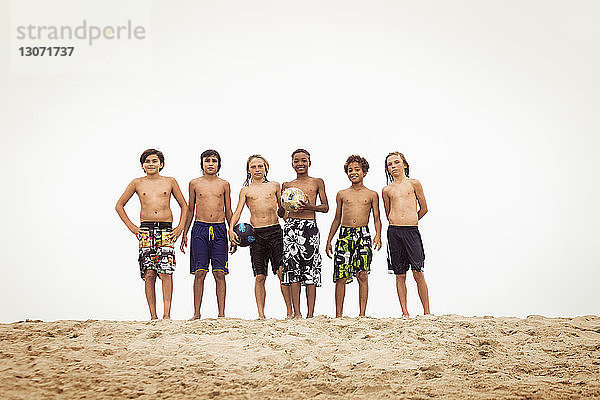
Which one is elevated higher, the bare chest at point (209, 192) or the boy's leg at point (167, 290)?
the bare chest at point (209, 192)

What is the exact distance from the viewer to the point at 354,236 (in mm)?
6422

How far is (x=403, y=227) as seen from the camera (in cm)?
643

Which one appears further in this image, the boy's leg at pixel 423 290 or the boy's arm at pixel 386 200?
the boy's arm at pixel 386 200

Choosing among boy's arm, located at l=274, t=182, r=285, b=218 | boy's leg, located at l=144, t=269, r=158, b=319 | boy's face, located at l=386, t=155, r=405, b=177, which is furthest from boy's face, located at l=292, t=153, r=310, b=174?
boy's leg, located at l=144, t=269, r=158, b=319

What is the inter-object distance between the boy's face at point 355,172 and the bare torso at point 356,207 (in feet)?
0.39

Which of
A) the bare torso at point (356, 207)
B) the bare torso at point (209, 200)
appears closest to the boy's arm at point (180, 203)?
the bare torso at point (209, 200)

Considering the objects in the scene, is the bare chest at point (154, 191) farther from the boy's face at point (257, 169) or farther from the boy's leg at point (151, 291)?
the boy's face at point (257, 169)

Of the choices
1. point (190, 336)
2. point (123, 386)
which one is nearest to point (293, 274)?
point (190, 336)

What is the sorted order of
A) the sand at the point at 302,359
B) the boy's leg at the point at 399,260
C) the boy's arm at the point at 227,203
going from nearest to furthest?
the sand at the point at 302,359 → the boy's leg at the point at 399,260 → the boy's arm at the point at 227,203

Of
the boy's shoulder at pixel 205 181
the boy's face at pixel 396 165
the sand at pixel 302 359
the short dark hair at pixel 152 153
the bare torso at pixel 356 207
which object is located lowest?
the sand at pixel 302 359

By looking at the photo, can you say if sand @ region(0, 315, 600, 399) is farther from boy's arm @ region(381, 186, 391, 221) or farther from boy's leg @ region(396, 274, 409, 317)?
boy's arm @ region(381, 186, 391, 221)

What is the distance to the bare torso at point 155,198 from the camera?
246 inches

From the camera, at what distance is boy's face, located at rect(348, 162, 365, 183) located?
657cm

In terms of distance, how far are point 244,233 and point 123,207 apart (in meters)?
1.27
